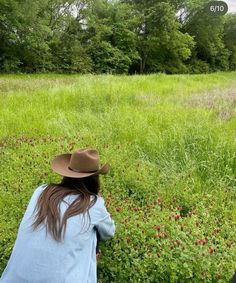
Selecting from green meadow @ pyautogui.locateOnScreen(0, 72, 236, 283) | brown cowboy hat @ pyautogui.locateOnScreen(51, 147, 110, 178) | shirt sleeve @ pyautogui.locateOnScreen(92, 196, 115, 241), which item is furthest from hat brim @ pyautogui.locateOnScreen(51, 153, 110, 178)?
green meadow @ pyautogui.locateOnScreen(0, 72, 236, 283)

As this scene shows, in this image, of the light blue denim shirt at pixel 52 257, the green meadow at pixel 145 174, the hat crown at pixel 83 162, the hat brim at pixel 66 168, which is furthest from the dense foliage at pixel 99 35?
the light blue denim shirt at pixel 52 257

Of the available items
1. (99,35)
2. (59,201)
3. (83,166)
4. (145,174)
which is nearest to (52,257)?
(59,201)

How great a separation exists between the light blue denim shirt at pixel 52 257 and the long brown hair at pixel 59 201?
0.04 meters

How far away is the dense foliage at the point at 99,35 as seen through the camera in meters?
20.2

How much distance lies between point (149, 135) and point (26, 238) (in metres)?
3.46

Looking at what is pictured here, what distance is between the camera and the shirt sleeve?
2.56 metres

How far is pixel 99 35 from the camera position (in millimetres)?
24984

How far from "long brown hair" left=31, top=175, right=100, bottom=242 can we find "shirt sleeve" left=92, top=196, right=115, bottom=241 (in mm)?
60

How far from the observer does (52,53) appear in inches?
906

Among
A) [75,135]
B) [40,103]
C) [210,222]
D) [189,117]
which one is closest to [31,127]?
[75,135]

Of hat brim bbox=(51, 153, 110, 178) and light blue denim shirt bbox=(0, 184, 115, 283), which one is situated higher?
hat brim bbox=(51, 153, 110, 178)

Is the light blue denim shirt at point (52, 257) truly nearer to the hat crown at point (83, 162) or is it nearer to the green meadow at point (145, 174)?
the hat crown at point (83, 162)

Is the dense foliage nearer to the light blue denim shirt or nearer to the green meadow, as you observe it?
the green meadow

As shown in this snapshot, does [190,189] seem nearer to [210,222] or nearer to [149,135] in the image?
[210,222]
